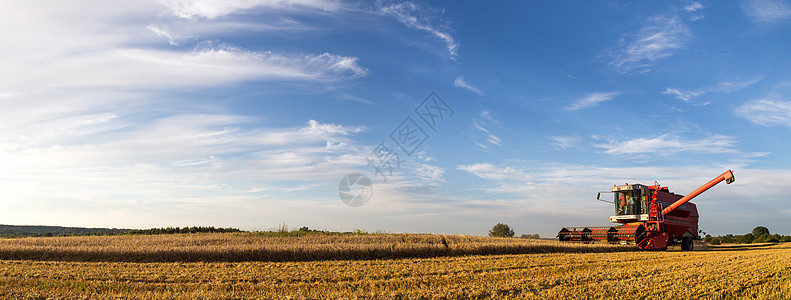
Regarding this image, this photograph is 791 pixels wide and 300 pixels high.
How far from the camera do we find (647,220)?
25453mm

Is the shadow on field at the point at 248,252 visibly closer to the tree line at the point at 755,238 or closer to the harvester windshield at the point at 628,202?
the harvester windshield at the point at 628,202

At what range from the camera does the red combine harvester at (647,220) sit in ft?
78.0

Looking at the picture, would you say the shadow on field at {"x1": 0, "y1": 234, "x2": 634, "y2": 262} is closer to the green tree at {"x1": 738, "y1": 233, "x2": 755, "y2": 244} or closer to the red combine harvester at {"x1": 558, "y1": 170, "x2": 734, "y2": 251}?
the red combine harvester at {"x1": 558, "y1": 170, "x2": 734, "y2": 251}

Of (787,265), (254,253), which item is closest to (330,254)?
(254,253)

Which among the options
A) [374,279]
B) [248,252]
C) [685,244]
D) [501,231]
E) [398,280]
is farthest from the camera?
[501,231]

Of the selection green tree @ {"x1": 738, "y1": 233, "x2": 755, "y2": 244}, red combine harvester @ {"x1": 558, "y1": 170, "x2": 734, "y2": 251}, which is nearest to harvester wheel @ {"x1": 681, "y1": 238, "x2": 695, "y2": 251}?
red combine harvester @ {"x1": 558, "y1": 170, "x2": 734, "y2": 251}

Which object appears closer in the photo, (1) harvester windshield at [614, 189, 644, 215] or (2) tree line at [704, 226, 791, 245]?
(1) harvester windshield at [614, 189, 644, 215]

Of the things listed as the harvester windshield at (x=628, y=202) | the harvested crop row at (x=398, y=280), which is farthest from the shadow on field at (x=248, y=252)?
the harvester windshield at (x=628, y=202)

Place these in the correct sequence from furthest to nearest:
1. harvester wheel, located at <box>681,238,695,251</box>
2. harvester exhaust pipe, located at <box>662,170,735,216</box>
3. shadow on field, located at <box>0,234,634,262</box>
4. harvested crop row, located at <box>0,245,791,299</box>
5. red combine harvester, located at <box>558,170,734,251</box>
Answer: harvester wheel, located at <box>681,238,695,251</box> → harvester exhaust pipe, located at <box>662,170,735,216</box> → red combine harvester, located at <box>558,170,734,251</box> → shadow on field, located at <box>0,234,634,262</box> → harvested crop row, located at <box>0,245,791,299</box>

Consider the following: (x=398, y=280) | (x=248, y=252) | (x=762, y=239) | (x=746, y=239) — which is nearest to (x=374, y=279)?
(x=398, y=280)

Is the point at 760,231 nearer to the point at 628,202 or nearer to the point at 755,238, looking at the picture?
the point at 755,238

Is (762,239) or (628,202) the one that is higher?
(628,202)

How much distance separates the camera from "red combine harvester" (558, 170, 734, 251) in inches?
936

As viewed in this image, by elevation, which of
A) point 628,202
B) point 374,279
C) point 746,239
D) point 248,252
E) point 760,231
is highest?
point 628,202
